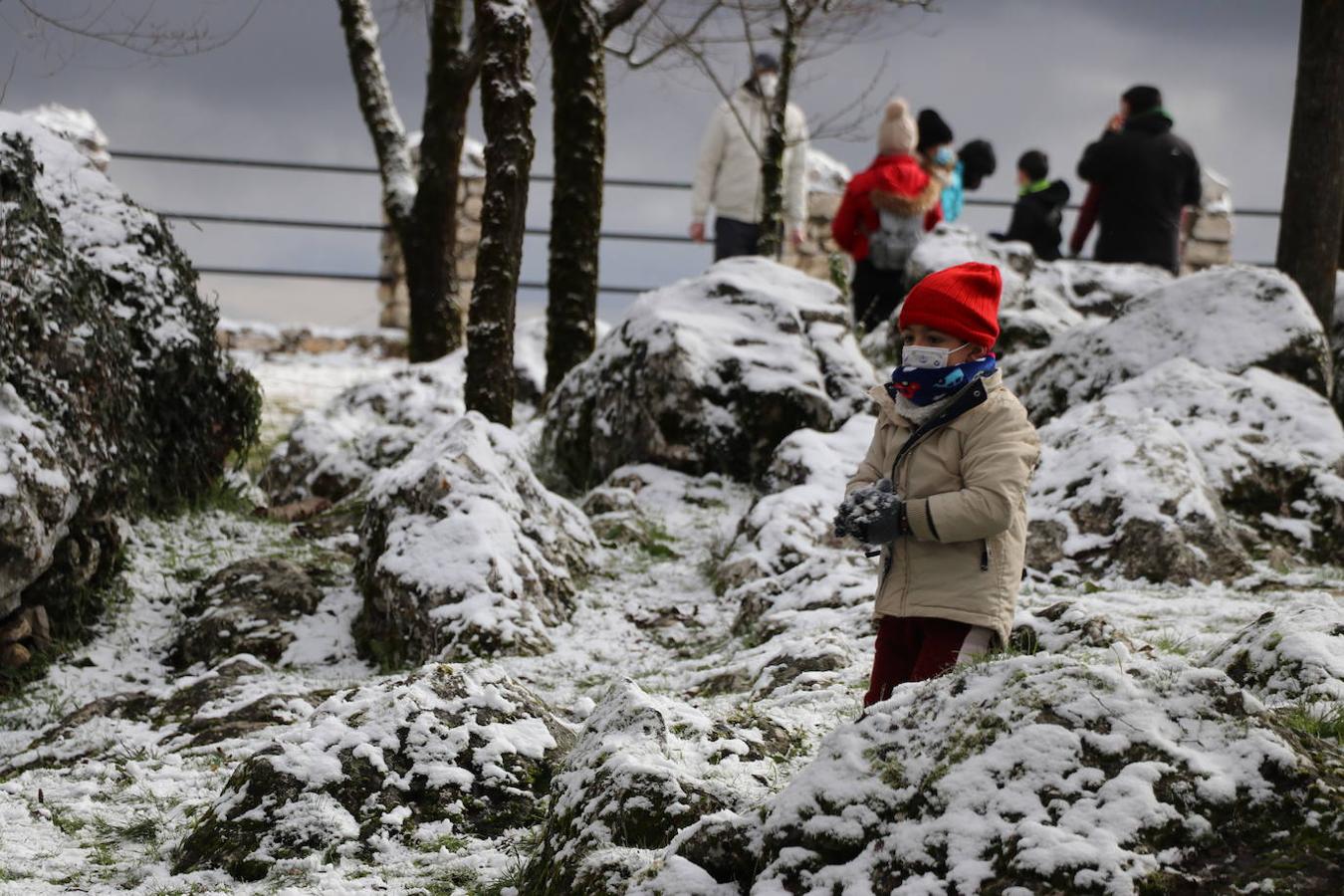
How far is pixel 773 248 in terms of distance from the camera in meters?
10.6

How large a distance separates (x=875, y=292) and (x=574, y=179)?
2896 millimetres

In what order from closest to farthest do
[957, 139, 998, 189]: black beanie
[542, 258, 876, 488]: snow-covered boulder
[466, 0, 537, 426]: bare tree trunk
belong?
[466, 0, 537, 426]: bare tree trunk → [542, 258, 876, 488]: snow-covered boulder → [957, 139, 998, 189]: black beanie

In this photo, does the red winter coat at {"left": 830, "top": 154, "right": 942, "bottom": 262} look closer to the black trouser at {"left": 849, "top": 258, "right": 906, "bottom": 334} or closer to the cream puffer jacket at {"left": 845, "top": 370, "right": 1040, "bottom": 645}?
the black trouser at {"left": 849, "top": 258, "right": 906, "bottom": 334}

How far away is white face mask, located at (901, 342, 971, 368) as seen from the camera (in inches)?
129

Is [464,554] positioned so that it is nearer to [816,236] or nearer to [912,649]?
[912,649]

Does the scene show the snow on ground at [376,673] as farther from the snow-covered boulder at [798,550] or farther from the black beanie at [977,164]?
the black beanie at [977,164]

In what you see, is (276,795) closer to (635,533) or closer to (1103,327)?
(635,533)

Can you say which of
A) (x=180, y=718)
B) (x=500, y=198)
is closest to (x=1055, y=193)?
(x=500, y=198)

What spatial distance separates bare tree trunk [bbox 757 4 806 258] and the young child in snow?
286 inches

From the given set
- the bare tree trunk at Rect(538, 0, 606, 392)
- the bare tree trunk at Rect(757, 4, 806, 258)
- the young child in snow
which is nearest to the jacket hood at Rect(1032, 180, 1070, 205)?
the bare tree trunk at Rect(757, 4, 806, 258)

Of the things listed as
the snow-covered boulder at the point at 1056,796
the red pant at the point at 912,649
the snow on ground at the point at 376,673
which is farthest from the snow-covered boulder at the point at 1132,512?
the snow-covered boulder at the point at 1056,796

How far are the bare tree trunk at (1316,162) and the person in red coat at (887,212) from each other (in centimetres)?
262

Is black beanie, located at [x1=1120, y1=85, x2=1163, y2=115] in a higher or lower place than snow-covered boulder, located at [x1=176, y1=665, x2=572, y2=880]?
higher

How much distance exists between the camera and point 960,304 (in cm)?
327
